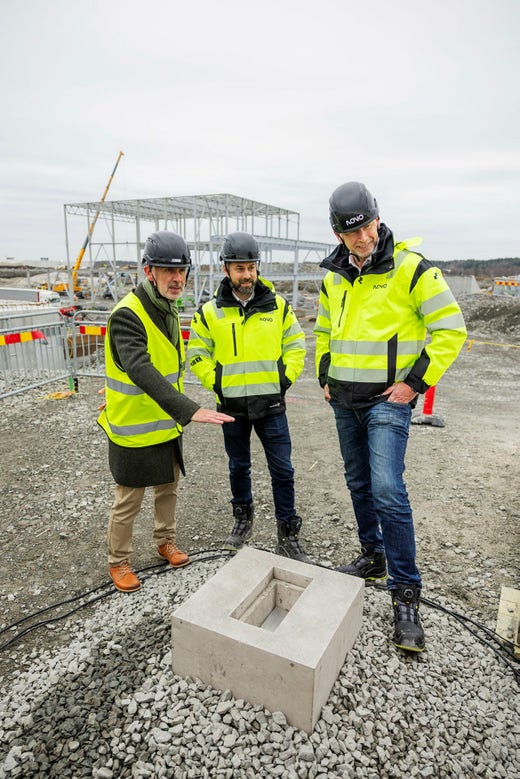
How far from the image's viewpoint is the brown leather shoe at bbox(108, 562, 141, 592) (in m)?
3.51

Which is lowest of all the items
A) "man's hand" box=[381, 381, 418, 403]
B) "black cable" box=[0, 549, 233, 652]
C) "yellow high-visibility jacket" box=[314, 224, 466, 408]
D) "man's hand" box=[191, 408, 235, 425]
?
"black cable" box=[0, 549, 233, 652]

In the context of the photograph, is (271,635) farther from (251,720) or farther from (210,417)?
(210,417)

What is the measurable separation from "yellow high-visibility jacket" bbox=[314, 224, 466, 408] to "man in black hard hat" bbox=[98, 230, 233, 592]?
0.87 m

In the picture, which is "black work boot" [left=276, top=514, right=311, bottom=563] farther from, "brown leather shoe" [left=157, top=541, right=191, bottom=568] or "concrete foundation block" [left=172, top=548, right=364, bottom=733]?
"concrete foundation block" [left=172, top=548, right=364, bottom=733]

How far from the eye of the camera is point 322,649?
230 cm

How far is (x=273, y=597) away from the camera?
3.02 metres

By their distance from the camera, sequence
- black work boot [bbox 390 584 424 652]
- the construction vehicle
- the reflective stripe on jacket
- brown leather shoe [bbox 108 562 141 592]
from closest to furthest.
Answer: black work boot [bbox 390 584 424 652] < the reflective stripe on jacket < brown leather shoe [bbox 108 562 141 592] < the construction vehicle

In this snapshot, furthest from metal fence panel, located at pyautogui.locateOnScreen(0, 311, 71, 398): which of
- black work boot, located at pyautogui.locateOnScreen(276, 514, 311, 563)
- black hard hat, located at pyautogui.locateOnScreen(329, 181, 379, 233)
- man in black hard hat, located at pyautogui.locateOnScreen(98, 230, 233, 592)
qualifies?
black hard hat, located at pyautogui.locateOnScreen(329, 181, 379, 233)

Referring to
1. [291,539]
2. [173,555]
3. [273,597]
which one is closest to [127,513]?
[173,555]

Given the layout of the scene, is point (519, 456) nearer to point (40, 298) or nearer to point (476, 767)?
point (476, 767)

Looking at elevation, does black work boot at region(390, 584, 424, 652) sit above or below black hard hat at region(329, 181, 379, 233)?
below

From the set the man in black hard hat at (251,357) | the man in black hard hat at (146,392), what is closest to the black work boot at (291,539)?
the man in black hard hat at (251,357)

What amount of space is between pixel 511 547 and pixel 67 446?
5.13 meters

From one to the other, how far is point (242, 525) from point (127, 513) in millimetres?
1127
